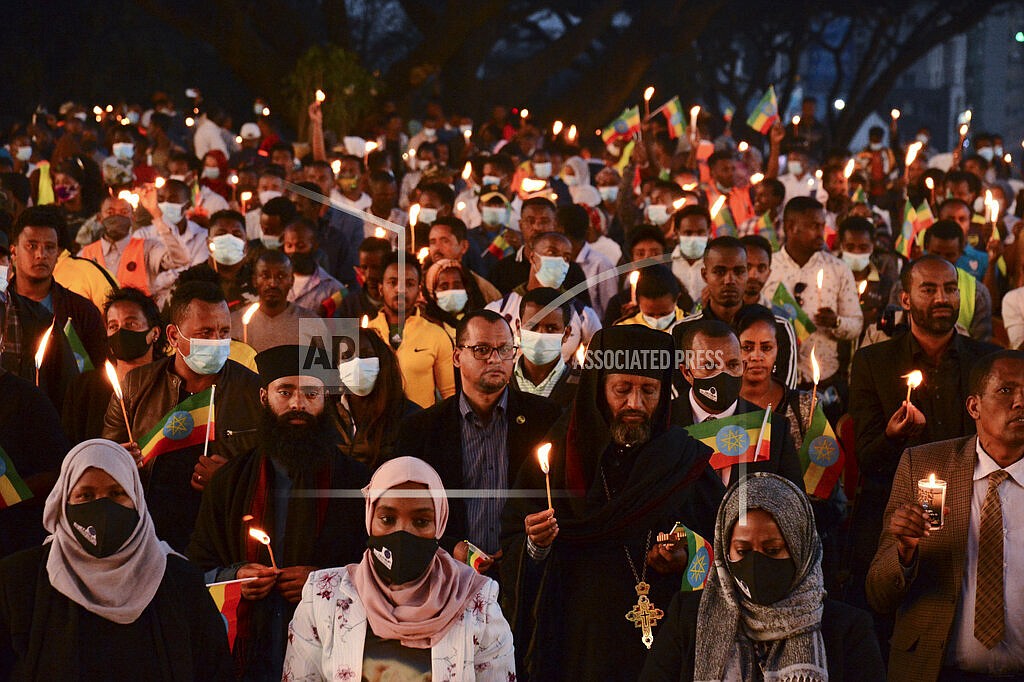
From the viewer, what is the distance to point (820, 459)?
6.95m

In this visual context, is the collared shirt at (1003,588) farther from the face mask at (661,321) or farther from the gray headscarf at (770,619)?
the face mask at (661,321)

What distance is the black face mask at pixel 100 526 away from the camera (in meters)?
4.89

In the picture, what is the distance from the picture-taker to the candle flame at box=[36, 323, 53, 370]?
6.82 meters

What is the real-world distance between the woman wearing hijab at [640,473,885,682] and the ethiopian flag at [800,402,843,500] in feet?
6.22

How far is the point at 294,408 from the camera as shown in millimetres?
6219

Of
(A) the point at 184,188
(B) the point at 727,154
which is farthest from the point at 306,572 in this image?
(B) the point at 727,154

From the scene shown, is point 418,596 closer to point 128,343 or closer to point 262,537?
point 262,537

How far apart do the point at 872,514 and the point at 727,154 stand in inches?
334

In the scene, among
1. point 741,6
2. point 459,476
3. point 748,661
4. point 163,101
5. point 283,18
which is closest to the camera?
point 748,661

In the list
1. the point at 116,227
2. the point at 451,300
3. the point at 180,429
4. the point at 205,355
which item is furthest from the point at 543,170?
the point at 180,429

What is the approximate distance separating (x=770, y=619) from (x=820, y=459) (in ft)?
7.25

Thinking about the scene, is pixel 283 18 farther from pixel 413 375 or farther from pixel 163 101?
pixel 413 375

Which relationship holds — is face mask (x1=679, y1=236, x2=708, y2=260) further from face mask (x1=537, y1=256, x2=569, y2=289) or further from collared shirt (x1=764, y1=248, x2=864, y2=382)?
face mask (x1=537, y1=256, x2=569, y2=289)

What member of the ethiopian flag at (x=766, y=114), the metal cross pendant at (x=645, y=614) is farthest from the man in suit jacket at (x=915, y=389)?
the ethiopian flag at (x=766, y=114)
